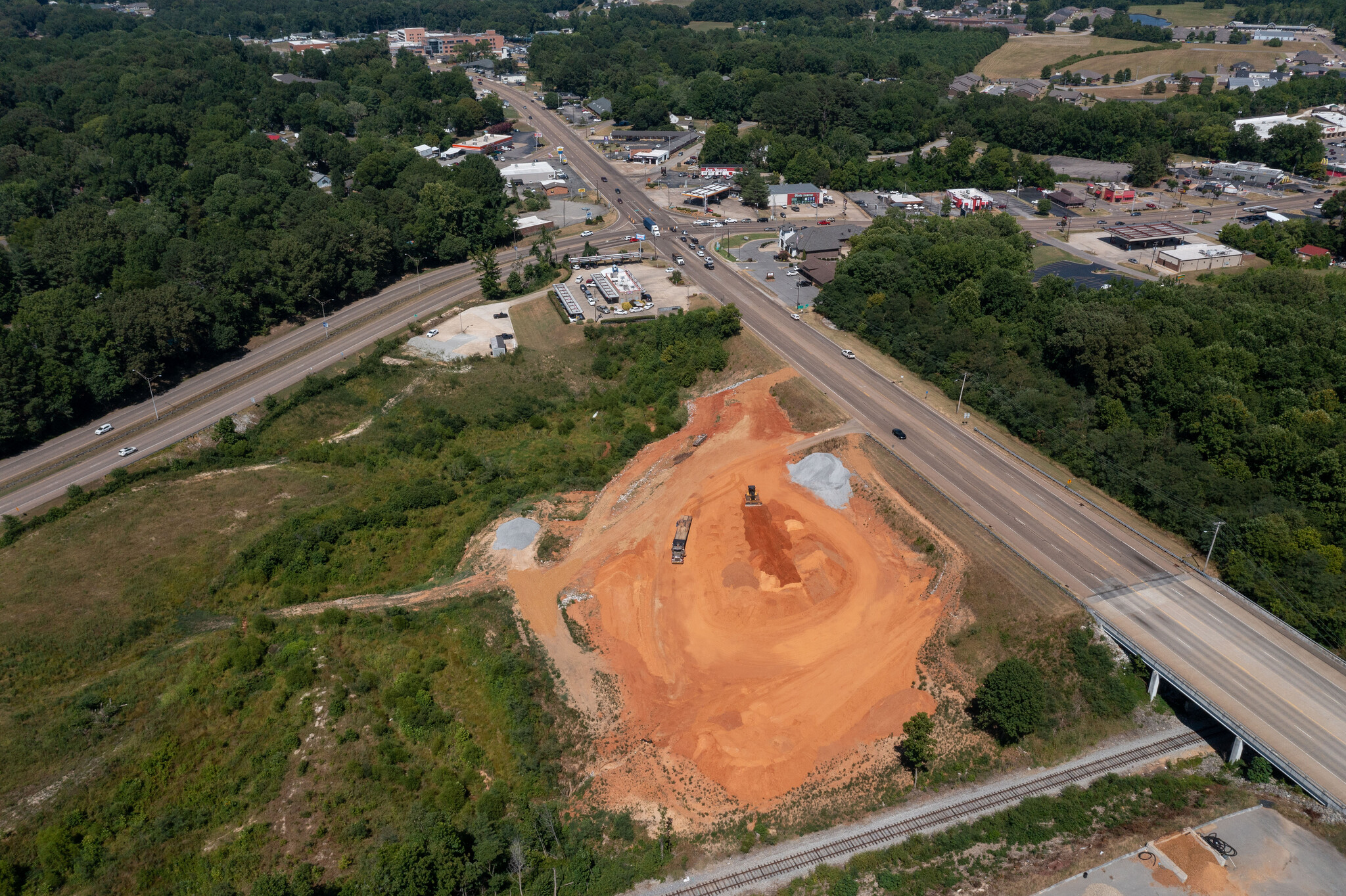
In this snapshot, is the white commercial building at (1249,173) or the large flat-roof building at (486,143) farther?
the large flat-roof building at (486,143)

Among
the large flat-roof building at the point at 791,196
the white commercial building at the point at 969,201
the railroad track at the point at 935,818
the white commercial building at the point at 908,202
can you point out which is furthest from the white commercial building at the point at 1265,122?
the railroad track at the point at 935,818

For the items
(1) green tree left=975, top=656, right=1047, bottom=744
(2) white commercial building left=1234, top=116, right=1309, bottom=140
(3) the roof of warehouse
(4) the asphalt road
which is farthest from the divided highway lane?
(2) white commercial building left=1234, top=116, right=1309, bottom=140

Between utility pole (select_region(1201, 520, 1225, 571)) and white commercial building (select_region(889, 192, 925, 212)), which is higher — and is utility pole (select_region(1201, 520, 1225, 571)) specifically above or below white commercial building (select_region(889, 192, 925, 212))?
below

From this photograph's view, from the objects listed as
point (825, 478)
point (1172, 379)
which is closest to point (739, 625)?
point (825, 478)

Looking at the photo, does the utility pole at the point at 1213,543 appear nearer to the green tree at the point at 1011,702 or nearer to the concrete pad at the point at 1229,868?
the green tree at the point at 1011,702

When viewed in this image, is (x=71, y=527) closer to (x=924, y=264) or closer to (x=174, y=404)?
(x=174, y=404)

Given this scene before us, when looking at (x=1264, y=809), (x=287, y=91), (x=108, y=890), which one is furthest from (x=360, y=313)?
(x=287, y=91)

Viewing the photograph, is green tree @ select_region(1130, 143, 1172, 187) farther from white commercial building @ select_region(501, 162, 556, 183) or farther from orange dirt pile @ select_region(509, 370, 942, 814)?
orange dirt pile @ select_region(509, 370, 942, 814)
